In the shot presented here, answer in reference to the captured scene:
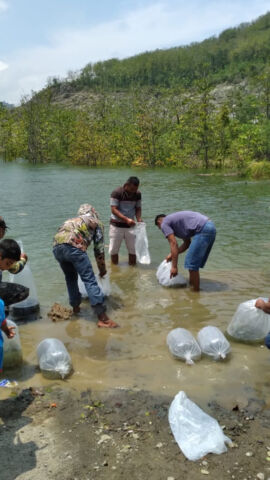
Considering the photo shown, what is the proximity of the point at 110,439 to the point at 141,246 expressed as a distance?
4800mm

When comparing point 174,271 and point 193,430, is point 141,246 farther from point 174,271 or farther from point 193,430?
point 193,430

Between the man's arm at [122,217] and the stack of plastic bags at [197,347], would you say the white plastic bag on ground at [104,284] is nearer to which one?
the man's arm at [122,217]

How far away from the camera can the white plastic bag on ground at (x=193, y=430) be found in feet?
8.72

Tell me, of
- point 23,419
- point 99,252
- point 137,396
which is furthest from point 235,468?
point 99,252

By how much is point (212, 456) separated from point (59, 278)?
4853 mm

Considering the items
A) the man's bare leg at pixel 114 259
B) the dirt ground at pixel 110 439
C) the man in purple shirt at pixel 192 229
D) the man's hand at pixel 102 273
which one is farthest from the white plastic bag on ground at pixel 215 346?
the man's bare leg at pixel 114 259

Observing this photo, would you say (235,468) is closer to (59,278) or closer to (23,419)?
(23,419)

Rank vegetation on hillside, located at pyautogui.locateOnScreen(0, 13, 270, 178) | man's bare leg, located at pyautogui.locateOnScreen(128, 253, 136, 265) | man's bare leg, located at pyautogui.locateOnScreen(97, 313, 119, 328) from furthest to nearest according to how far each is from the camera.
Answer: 1. vegetation on hillside, located at pyautogui.locateOnScreen(0, 13, 270, 178)
2. man's bare leg, located at pyautogui.locateOnScreen(128, 253, 136, 265)
3. man's bare leg, located at pyautogui.locateOnScreen(97, 313, 119, 328)

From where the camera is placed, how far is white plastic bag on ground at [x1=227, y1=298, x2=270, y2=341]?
432 cm

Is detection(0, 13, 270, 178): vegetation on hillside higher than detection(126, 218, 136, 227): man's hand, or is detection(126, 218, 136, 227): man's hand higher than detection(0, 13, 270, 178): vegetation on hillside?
detection(0, 13, 270, 178): vegetation on hillside

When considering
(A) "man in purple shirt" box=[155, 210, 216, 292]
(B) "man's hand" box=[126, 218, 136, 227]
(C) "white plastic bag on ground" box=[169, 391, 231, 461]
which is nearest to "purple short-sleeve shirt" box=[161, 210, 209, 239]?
(A) "man in purple shirt" box=[155, 210, 216, 292]

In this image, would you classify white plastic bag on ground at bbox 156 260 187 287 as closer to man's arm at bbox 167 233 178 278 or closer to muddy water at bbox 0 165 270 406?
muddy water at bbox 0 165 270 406

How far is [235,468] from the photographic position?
98.9 inches

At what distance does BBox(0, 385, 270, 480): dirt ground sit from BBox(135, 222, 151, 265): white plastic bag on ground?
4.09 metres
